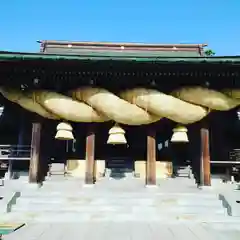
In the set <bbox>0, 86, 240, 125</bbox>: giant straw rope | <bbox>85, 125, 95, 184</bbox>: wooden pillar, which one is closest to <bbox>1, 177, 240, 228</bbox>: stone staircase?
<bbox>85, 125, 95, 184</bbox>: wooden pillar

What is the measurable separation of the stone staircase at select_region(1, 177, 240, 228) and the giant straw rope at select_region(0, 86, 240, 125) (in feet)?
6.92

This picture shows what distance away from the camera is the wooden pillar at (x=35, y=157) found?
26.0 ft

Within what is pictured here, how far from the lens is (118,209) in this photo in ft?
22.5

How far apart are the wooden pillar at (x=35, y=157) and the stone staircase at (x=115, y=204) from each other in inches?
13.7

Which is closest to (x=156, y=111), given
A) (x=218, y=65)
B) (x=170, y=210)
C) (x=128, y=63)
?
(x=128, y=63)

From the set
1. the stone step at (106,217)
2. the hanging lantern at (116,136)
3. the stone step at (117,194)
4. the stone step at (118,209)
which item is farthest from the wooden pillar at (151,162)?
the stone step at (106,217)

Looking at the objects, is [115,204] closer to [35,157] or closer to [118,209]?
[118,209]

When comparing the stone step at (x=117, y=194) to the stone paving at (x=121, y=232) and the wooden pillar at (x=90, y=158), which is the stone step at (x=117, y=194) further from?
the stone paving at (x=121, y=232)

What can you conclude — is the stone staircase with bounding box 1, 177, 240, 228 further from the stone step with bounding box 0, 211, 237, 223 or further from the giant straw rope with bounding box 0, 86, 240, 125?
the giant straw rope with bounding box 0, 86, 240, 125

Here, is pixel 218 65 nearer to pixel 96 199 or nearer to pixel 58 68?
pixel 58 68

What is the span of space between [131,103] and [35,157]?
343 cm

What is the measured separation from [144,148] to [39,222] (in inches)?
241

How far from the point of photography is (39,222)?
630 centimetres

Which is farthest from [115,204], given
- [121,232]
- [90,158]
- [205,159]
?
[205,159]
